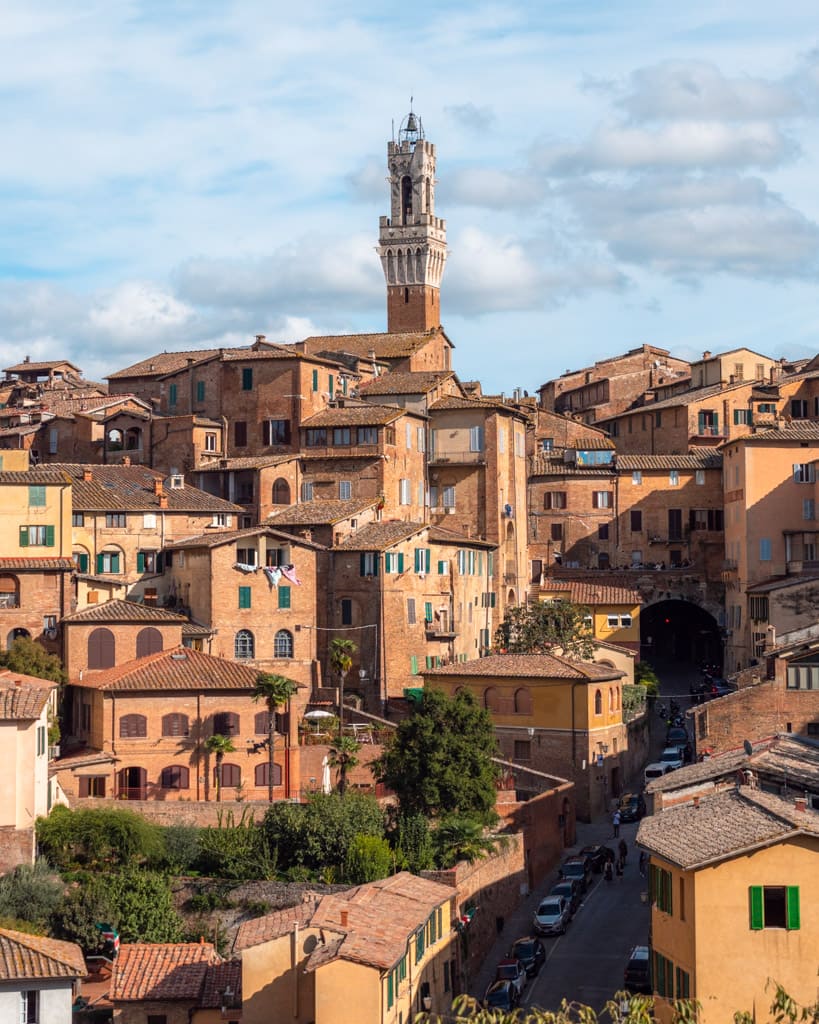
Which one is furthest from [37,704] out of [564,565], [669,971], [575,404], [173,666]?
[575,404]

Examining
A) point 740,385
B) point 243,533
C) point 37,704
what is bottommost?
point 37,704

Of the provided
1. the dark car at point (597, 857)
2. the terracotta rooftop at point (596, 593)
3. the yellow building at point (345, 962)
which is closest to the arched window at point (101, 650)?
the dark car at point (597, 857)

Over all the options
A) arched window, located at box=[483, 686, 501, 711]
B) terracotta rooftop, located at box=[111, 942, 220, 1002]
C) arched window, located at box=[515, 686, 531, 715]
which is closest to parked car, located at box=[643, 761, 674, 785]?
arched window, located at box=[515, 686, 531, 715]

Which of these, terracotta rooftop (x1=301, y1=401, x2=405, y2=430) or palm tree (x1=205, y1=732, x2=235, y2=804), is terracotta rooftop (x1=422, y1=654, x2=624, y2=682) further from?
terracotta rooftop (x1=301, y1=401, x2=405, y2=430)

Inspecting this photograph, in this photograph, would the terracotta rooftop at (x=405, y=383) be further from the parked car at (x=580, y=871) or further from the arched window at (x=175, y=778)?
the parked car at (x=580, y=871)

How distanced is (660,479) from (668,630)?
311 inches

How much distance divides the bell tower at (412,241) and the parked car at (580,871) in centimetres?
6847

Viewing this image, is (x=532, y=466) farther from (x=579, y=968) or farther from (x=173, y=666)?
(x=579, y=968)

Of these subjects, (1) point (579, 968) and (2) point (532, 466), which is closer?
(1) point (579, 968)

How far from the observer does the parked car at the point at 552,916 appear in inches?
2117

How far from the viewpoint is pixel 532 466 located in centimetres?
9450

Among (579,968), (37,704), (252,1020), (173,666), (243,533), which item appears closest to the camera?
(252,1020)

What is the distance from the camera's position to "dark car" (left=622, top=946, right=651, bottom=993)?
45.8 metres

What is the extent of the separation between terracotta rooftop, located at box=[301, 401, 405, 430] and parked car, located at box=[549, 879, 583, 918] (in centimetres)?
2855
